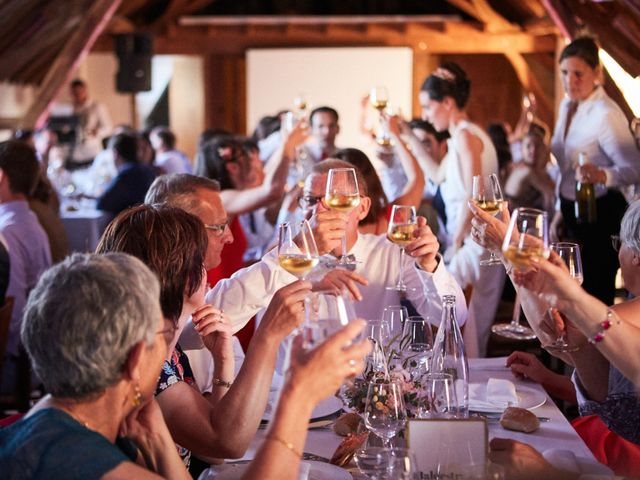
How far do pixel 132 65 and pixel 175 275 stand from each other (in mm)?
9940

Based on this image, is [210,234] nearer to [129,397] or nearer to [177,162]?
[129,397]

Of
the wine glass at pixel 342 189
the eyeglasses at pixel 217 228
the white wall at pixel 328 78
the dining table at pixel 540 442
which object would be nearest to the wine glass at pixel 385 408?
the dining table at pixel 540 442

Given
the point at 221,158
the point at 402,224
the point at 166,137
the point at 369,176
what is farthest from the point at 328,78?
the point at 402,224

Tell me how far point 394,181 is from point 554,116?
27.9 ft

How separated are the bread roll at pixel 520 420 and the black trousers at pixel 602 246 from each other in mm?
2427

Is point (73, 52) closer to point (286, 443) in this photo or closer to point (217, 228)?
point (217, 228)

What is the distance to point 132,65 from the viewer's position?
11.6 m

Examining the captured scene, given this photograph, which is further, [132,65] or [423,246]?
[132,65]

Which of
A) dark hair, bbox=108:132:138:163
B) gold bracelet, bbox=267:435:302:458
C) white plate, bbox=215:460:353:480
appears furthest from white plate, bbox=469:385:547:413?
dark hair, bbox=108:132:138:163

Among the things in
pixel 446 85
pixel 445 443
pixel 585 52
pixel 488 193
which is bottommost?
pixel 445 443

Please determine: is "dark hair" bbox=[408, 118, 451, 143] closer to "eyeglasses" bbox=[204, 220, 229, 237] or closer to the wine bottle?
the wine bottle

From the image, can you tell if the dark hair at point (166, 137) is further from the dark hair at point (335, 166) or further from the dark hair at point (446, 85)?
the dark hair at point (335, 166)

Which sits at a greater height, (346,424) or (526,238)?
(526,238)

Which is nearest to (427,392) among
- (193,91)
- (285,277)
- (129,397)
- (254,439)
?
(254,439)
